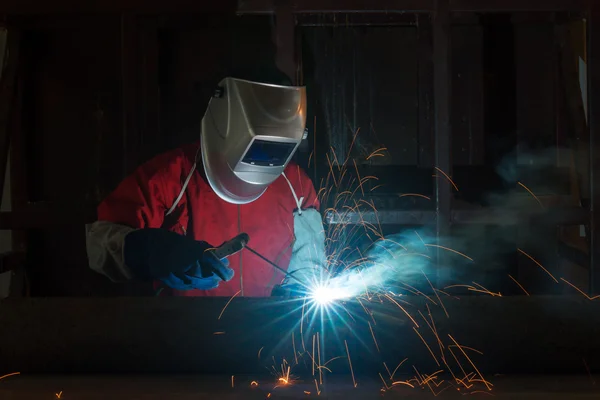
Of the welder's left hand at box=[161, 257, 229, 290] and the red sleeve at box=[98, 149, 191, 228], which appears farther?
the red sleeve at box=[98, 149, 191, 228]

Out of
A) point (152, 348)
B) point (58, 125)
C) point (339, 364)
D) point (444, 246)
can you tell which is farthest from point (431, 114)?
point (58, 125)

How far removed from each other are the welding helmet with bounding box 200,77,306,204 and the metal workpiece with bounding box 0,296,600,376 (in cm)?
78

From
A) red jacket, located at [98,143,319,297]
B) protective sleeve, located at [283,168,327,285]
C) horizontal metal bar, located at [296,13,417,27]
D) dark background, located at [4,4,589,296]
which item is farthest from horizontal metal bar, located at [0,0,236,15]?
protective sleeve, located at [283,168,327,285]

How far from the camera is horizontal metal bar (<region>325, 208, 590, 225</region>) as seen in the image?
8.56ft

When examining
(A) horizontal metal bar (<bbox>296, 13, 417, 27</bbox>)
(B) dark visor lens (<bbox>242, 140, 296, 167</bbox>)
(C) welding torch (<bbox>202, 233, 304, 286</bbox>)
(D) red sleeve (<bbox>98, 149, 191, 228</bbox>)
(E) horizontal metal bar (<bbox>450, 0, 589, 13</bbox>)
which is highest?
(E) horizontal metal bar (<bbox>450, 0, 589, 13</bbox>)

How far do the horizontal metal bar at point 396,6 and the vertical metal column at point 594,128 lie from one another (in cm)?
11

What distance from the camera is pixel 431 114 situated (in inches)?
104

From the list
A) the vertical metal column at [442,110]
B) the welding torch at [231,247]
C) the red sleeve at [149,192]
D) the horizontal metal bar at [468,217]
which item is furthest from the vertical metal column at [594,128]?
the red sleeve at [149,192]

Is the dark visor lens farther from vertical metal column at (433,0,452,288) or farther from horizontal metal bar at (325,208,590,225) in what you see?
vertical metal column at (433,0,452,288)

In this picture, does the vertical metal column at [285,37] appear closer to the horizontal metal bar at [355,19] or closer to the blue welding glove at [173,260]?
the horizontal metal bar at [355,19]

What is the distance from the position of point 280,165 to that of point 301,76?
448 millimetres

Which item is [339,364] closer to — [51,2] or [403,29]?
[403,29]

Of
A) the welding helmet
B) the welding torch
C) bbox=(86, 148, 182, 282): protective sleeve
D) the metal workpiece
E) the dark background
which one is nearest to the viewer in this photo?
the metal workpiece

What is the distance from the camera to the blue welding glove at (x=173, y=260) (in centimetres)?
220
